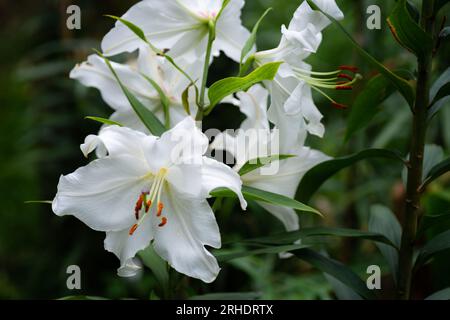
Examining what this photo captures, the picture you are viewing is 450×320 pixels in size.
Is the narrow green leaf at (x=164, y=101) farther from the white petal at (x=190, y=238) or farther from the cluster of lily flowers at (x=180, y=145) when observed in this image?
the white petal at (x=190, y=238)

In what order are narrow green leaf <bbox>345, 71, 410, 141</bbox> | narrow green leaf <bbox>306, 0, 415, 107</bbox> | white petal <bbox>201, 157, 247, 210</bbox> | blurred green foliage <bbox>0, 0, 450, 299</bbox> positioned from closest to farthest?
white petal <bbox>201, 157, 247, 210</bbox>, narrow green leaf <bbox>306, 0, 415, 107</bbox>, narrow green leaf <bbox>345, 71, 410, 141</bbox>, blurred green foliage <bbox>0, 0, 450, 299</bbox>

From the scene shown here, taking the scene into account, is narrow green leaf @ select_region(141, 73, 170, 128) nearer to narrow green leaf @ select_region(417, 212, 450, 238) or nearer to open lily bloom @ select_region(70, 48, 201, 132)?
open lily bloom @ select_region(70, 48, 201, 132)

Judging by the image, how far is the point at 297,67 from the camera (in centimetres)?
84

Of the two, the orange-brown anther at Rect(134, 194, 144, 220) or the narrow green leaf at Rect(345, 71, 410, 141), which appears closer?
the orange-brown anther at Rect(134, 194, 144, 220)

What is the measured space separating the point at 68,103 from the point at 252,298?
4.97ft

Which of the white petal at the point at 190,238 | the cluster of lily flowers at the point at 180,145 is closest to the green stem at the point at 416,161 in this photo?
the cluster of lily flowers at the point at 180,145

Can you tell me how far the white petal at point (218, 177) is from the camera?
2.31 ft

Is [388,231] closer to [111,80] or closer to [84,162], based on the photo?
[111,80]

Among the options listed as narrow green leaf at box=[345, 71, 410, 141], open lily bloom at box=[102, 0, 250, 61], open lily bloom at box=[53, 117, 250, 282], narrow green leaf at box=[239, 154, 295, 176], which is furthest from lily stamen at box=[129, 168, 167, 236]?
narrow green leaf at box=[345, 71, 410, 141]

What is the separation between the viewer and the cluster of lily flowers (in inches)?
29.0

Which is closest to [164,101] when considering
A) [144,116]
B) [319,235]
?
[144,116]
